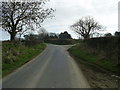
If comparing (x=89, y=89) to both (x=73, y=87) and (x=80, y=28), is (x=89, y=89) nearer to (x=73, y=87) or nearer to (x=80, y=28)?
(x=73, y=87)

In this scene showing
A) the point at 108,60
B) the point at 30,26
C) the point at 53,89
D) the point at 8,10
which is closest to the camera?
the point at 53,89

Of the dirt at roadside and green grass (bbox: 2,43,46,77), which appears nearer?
the dirt at roadside

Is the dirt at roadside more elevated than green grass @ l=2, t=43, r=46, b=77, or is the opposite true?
green grass @ l=2, t=43, r=46, b=77

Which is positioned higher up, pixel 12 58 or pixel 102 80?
pixel 12 58

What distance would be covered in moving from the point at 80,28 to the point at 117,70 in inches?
3498

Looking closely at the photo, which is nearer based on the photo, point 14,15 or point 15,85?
point 15,85

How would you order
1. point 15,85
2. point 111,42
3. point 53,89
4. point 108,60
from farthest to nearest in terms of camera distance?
1. point 111,42
2. point 108,60
3. point 15,85
4. point 53,89

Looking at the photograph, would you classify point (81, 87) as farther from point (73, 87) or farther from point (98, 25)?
point (98, 25)

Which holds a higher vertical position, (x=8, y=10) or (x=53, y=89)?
(x=8, y=10)

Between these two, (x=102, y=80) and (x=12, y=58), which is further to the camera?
(x=12, y=58)

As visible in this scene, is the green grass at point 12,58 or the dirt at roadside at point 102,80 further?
the green grass at point 12,58

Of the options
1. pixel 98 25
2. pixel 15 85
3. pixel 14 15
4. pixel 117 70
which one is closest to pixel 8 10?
pixel 14 15

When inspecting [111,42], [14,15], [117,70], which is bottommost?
[117,70]

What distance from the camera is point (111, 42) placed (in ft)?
100
